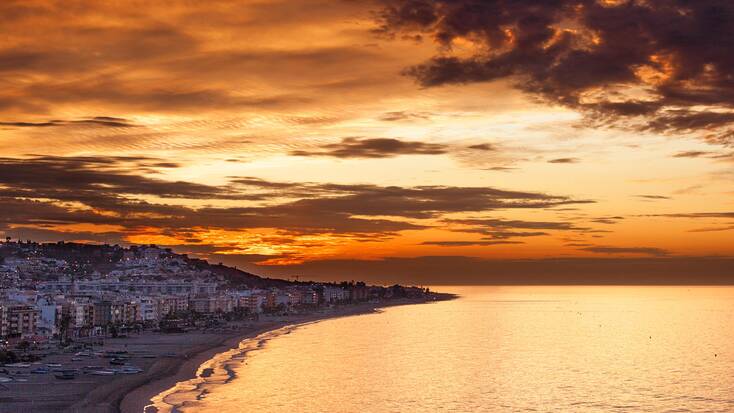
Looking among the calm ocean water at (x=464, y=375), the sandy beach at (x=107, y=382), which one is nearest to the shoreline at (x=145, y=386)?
the sandy beach at (x=107, y=382)

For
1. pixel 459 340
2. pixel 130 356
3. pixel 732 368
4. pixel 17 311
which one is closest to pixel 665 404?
pixel 732 368

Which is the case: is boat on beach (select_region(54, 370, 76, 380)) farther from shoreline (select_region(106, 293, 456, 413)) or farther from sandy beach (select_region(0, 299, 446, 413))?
shoreline (select_region(106, 293, 456, 413))

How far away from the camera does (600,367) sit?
113750 millimetres

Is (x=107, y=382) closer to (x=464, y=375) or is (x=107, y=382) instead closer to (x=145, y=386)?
(x=145, y=386)

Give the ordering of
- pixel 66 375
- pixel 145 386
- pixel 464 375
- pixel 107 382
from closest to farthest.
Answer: pixel 145 386, pixel 107 382, pixel 66 375, pixel 464 375

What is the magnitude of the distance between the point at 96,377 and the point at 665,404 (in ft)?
177

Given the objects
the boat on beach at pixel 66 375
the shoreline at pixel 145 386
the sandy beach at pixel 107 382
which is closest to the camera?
the sandy beach at pixel 107 382

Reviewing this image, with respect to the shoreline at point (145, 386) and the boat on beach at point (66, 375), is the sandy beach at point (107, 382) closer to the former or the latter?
the shoreline at point (145, 386)

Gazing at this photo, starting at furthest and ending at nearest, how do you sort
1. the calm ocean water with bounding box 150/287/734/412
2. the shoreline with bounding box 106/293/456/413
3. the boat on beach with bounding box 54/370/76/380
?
the boat on beach with bounding box 54/370/76/380 < the calm ocean water with bounding box 150/287/734/412 < the shoreline with bounding box 106/293/456/413

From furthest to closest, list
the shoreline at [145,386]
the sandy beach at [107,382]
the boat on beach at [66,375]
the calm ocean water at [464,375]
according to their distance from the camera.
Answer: the boat on beach at [66,375]
the calm ocean water at [464,375]
the shoreline at [145,386]
the sandy beach at [107,382]

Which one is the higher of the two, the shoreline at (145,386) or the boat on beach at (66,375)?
the boat on beach at (66,375)

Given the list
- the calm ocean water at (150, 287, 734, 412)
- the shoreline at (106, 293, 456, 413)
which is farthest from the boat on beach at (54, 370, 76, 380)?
the calm ocean water at (150, 287, 734, 412)

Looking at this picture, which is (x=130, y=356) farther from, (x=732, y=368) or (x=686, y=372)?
(x=732, y=368)

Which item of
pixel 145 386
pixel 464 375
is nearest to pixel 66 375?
pixel 145 386
